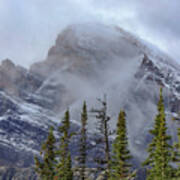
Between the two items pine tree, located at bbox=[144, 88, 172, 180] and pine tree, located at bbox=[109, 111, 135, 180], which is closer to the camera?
pine tree, located at bbox=[144, 88, 172, 180]

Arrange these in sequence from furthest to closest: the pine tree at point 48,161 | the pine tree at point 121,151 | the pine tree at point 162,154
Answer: the pine tree at point 48,161 < the pine tree at point 121,151 < the pine tree at point 162,154

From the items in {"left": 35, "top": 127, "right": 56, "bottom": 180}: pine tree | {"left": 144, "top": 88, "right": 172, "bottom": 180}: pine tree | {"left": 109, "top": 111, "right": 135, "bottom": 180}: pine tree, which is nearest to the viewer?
{"left": 144, "top": 88, "right": 172, "bottom": 180}: pine tree

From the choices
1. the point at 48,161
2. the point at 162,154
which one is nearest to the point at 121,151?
the point at 162,154

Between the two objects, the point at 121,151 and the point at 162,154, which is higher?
the point at 121,151

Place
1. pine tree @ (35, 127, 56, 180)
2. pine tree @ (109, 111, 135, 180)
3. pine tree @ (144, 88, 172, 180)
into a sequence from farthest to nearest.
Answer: pine tree @ (35, 127, 56, 180) → pine tree @ (109, 111, 135, 180) → pine tree @ (144, 88, 172, 180)

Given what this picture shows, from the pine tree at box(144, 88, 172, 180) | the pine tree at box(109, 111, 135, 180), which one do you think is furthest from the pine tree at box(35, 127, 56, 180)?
the pine tree at box(144, 88, 172, 180)

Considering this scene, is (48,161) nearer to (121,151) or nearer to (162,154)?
(121,151)

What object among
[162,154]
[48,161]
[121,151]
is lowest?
[162,154]

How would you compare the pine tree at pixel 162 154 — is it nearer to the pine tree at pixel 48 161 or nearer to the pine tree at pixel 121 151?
the pine tree at pixel 121 151

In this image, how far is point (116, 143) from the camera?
→ 45500 millimetres

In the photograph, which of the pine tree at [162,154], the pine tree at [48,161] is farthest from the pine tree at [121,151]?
the pine tree at [48,161]

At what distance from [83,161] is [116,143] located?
8.82 metres

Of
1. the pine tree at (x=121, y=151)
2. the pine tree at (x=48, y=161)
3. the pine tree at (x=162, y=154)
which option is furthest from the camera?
the pine tree at (x=48, y=161)

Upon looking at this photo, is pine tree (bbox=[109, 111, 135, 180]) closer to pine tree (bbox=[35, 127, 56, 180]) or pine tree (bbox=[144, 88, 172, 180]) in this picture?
pine tree (bbox=[144, 88, 172, 180])
